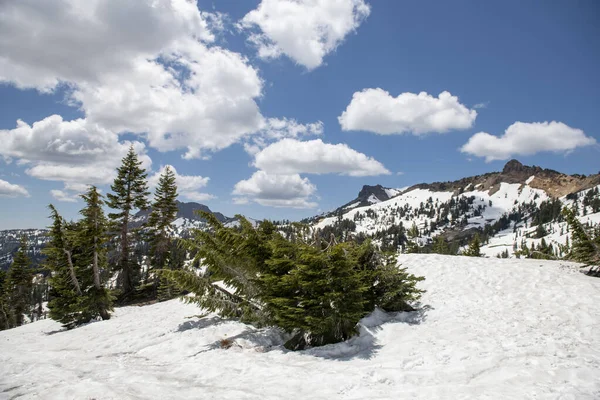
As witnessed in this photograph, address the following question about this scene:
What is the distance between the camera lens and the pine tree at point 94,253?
2128cm

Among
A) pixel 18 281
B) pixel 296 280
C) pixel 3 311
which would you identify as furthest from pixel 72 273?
pixel 18 281

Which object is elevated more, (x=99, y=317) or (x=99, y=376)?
(x=99, y=376)

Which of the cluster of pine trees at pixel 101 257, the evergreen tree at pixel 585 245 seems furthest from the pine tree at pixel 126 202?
the evergreen tree at pixel 585 245

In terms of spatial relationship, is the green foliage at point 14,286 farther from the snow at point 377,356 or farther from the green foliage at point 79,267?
the snow at point 377,356

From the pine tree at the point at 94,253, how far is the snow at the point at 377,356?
3718 millimetres

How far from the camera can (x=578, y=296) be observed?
14688 mm

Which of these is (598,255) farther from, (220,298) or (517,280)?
(220,298)

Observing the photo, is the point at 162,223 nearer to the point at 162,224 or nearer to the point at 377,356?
the point at 162,224

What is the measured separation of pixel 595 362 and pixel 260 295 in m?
11.2

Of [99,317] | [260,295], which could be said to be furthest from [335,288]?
[99,317]

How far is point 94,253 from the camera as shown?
70.8ft

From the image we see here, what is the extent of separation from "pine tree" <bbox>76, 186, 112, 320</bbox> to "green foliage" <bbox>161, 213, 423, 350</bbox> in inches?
412

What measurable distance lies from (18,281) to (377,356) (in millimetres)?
52523

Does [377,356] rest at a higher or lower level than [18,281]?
higher
